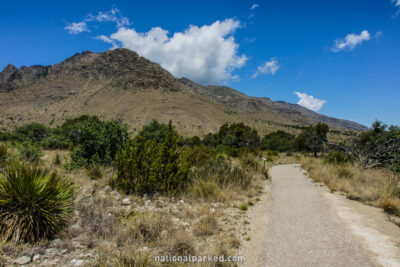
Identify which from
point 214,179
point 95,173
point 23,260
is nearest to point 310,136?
point 214,179

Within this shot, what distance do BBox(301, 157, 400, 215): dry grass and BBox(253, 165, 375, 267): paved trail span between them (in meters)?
1.40

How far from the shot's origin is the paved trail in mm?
3223

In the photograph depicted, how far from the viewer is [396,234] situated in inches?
155

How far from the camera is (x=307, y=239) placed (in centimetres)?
385

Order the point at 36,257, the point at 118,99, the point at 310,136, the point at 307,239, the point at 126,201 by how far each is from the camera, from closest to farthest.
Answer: the point at 36,257 < the point at 307,239 < the point at 126,201 < the point at 310,136 < the point at 118,99

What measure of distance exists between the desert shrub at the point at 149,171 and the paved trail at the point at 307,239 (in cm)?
294

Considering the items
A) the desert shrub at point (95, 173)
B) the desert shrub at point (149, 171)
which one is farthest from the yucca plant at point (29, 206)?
the desert shrub at point (95, 173)

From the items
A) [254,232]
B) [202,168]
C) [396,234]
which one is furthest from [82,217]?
[396,234]

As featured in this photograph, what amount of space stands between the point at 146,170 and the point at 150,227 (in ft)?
8.61

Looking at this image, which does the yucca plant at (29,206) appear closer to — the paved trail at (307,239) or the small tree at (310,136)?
the paved trail at (307,239)

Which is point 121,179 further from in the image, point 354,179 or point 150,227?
point 354,179

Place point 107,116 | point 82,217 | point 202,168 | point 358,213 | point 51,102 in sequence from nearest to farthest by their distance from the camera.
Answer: point 82,217
point 358,213
point 202,168
point 107,116
point 51,102

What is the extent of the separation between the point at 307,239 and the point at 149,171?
14.5 feet

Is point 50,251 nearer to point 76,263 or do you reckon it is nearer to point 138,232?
point 76,263
